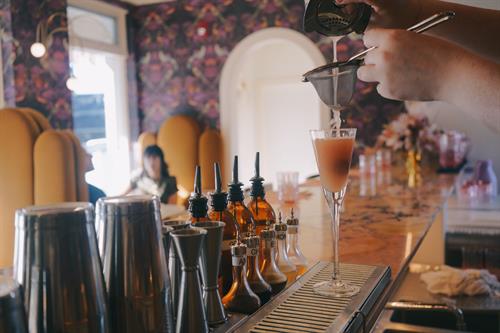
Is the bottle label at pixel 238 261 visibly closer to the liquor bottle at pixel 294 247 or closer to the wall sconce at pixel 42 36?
the liquor bottle at pixel 294 247

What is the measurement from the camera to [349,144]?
98 centimetres

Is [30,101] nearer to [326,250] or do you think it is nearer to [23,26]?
[23,26]

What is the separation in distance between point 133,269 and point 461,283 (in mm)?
1466

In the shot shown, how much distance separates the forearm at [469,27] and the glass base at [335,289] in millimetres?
641

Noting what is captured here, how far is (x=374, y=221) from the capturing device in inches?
69.3

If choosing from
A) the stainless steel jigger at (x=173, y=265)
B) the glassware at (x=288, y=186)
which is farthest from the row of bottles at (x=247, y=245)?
the glassware at (x=288, y=186)

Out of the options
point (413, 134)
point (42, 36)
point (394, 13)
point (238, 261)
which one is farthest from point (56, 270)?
point (42, 36)

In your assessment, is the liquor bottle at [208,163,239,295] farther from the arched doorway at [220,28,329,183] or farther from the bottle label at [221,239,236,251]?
the arched doorway at [220,28,329,183]

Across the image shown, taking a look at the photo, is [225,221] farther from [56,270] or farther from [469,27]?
[469,27]

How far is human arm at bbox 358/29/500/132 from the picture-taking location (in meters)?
0.83

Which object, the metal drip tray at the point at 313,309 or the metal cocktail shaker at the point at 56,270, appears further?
the metal drip tray at the point at 313,309

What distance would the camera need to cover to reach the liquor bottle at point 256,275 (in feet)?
2.83

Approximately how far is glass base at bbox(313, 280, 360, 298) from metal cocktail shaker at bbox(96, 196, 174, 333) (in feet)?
1.13

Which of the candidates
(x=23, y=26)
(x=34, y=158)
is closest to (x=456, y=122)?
(x=34, y=158)
